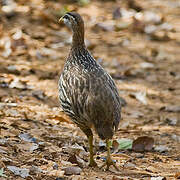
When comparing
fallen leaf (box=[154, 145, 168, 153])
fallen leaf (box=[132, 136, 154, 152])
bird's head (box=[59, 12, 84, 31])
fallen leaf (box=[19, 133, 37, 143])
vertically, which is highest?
bird's head (box=[59, 12, 84, 31])

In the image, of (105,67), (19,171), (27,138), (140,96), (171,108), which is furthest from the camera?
(105,67)

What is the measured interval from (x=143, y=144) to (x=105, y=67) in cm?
297

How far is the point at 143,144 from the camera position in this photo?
6.11 m

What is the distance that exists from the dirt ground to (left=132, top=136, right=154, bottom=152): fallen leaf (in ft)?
0.19

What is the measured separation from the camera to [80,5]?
11391 millimetres

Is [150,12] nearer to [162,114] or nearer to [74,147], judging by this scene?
[162,114]

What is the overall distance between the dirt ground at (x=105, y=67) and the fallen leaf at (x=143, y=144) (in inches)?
2.3

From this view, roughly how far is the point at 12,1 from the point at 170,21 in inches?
143

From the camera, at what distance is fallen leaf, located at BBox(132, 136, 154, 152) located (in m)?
6.07

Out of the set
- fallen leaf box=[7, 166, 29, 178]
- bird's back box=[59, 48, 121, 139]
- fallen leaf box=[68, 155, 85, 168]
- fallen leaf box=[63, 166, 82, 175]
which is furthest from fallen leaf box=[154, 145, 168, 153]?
fallen leaf box=[7, 166, 29, 178]

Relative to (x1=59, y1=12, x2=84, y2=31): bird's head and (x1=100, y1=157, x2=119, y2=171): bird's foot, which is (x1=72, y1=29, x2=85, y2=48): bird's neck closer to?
(x1=59, y1=12, x2=84, y2=31): bird's head

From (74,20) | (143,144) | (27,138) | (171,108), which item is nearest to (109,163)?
(143,144)

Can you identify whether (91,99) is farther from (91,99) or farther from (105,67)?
(105,67)

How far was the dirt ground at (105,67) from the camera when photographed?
5.30 meters
